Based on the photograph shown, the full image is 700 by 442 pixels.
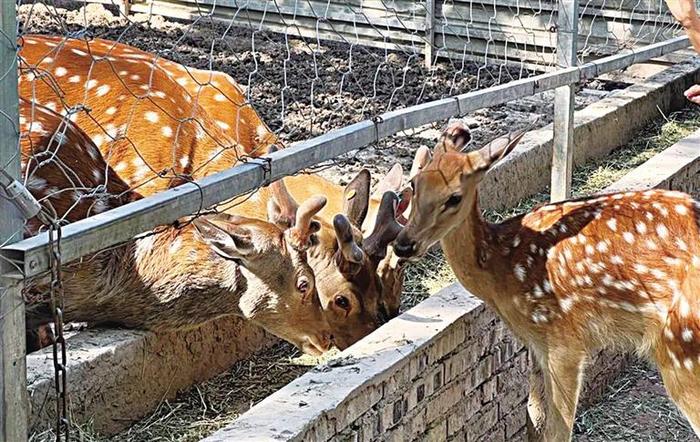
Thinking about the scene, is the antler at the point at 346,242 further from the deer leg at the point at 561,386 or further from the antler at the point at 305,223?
the deer leg at the point at 561,386

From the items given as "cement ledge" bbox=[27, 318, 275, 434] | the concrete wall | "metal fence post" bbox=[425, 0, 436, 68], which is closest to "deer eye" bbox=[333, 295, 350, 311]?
the concrete wall

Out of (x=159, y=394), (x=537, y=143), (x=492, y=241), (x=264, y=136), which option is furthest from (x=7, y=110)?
(x=537, y=143)

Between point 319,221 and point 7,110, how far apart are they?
2.07m

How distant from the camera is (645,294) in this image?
455cm

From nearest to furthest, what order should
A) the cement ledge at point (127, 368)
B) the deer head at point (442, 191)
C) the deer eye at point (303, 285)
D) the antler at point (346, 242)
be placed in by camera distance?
1. the cement ledge at point (127, 368)
2. the deer head at point (442, 191)
3. the antler at point (346, 242)
4. the deer eye at point (303, 285)

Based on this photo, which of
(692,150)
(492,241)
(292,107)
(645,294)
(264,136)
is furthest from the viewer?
(292,107)

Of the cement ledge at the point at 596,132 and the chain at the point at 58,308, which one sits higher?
the chain at the point at 58,308

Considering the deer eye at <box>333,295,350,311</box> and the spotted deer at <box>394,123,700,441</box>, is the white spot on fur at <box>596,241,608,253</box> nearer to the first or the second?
the spotted deer at <box>394,123,700,441</box>

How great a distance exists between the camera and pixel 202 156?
208 inches

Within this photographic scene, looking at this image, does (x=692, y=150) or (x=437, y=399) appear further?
(x=692, y=150)

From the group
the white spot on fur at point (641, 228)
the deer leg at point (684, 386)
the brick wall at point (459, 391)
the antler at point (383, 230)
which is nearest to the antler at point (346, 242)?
the antler at point (383, 230)

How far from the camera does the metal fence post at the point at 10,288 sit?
2922mm

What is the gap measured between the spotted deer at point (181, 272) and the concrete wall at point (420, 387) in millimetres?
437

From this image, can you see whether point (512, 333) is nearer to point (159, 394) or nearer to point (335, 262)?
point (335, 262)
